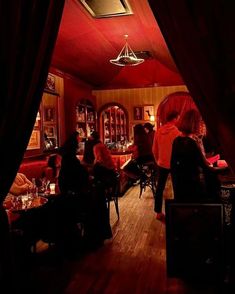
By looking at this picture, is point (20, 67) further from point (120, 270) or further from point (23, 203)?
point (120, 270)

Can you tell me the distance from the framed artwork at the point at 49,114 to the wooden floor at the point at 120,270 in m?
2.90

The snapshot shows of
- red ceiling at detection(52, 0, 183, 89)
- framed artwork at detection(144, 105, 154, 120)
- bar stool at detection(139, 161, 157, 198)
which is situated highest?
red ceiling at detection(52, 0, 183, 89)

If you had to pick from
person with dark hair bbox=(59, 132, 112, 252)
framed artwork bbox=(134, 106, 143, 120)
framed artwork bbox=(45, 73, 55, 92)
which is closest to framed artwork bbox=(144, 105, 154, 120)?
framed artwork bbox=(134, 106, 143, 120)

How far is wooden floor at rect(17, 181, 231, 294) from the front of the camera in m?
2.84

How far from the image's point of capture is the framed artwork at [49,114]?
20.4ft

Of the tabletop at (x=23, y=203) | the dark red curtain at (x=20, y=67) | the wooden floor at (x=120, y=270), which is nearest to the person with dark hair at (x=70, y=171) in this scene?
the tabletop at (x=23, y=203)

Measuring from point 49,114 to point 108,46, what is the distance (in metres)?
1.88

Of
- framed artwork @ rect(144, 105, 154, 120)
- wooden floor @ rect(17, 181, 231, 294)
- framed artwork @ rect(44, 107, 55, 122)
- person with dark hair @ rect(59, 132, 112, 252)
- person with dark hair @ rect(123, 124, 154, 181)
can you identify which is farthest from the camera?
framed artwork @ rect(144, 105, 154, 120)

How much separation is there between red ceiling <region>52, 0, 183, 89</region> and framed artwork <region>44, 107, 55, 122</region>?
0.98 metres

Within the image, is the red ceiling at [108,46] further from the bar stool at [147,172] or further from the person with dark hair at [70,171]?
the bar stool at [147,172]

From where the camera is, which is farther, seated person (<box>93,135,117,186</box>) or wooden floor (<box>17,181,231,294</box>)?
seated person (<box>93,135,117,186</box>)

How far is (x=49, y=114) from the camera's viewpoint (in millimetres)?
6402

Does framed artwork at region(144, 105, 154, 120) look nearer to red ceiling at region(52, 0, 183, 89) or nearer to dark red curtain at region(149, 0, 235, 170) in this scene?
red ceiling at region(52, 0, 183, 89)

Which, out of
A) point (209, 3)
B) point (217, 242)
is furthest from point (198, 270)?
point (209, 3)
